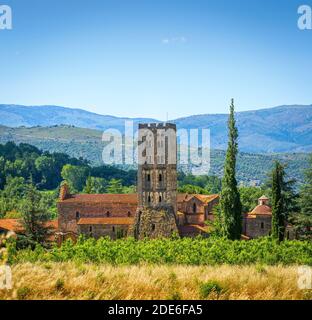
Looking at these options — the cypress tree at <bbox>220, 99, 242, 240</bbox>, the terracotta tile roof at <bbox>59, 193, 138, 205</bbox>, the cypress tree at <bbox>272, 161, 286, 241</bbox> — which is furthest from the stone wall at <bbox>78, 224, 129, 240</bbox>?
the cypress tree at <bbox>272, 161, 286, 241</bbox>

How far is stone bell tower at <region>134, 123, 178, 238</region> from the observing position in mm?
53344

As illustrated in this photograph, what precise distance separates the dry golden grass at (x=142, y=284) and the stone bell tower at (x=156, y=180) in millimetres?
40348

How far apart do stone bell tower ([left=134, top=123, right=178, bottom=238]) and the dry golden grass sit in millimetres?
40348

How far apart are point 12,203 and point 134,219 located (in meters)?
32.7


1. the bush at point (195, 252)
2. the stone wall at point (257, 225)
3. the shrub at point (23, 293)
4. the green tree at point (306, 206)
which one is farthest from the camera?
the stone wall at point (257, 225)

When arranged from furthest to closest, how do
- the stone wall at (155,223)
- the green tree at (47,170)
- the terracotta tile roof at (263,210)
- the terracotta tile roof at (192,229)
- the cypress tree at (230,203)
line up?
the green tree at (47,170) → the terracotta tile roof at (263,210) → the terracotta tile roof at (192,229) → the stone wall at (155,223) → the cypress tree at (230,203)

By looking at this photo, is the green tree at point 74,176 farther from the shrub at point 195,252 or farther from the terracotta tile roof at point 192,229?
the shrub at point 195,252

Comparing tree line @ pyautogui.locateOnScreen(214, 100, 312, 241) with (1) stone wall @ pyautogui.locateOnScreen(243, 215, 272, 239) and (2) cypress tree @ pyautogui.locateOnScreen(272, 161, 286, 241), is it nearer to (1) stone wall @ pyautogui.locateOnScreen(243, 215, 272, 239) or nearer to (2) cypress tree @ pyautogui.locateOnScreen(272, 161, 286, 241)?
(2) cypress tree @ pyautogui.locateOnScreen(272, 161, 286, 241)

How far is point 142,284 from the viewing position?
1172 centimetres

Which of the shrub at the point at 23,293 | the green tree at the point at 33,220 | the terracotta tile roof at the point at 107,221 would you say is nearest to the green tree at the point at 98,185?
the terracotta tile roof at the point at 107,221

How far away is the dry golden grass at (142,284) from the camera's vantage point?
11.1 metres

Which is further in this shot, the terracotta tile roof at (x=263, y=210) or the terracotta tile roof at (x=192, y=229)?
the terracotta tile roof at (x=263, y=210)

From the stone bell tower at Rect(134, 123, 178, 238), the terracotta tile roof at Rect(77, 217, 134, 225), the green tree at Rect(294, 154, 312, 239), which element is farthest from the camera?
the terracotta tile roof at Rect(77, 217, 134, 225)
